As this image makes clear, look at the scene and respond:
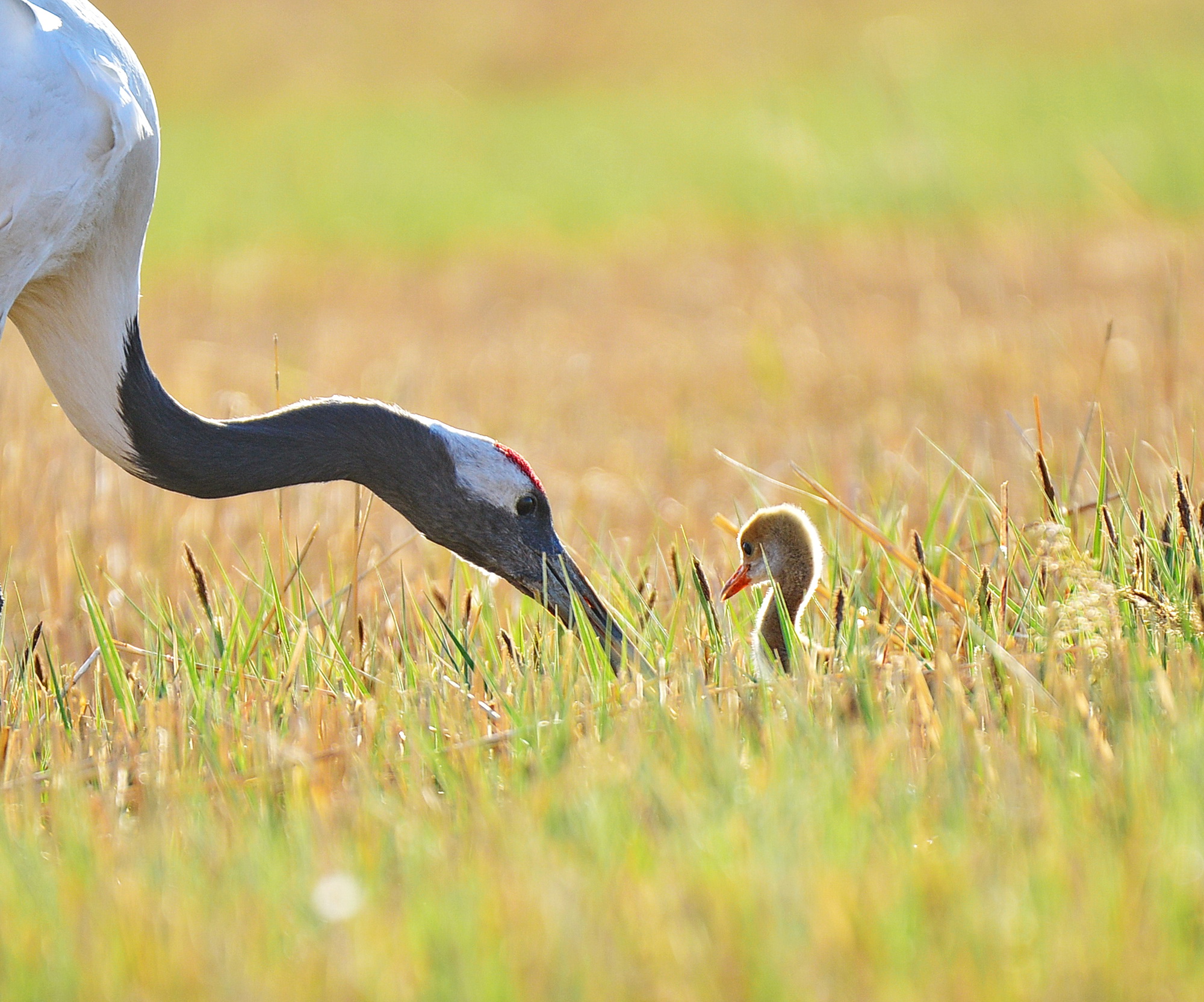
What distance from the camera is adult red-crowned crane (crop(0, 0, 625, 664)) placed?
3.11m

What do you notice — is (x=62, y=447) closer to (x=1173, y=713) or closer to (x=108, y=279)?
(x=108, y=279)

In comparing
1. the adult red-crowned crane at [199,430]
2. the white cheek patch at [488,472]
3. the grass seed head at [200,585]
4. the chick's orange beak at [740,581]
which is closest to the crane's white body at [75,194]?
the adult red-crowned crane at [199,430]

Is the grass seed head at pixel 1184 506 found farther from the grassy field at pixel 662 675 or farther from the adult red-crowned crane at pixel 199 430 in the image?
the adult red-crowned crane at pixel 199 430

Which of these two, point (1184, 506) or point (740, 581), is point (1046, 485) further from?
point (740, 581)

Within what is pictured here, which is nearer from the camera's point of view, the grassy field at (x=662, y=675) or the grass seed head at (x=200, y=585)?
the grassy field at (x=662, y=675)

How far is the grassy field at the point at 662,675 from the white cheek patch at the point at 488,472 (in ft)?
0.81

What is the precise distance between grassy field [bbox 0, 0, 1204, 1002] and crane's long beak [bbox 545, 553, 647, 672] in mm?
78

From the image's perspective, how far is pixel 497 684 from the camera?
2584mm

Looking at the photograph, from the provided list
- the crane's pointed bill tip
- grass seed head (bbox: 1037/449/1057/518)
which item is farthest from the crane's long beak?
grass seed head (bbox: 1037/449/1057/518)

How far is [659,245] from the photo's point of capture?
14.5m

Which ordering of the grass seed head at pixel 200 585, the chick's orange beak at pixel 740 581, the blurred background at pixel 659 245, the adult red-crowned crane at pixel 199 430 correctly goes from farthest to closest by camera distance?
1. the blurred background at pixel 659 245
2. the chick's orange beak at pixel 740 581
3. the adult red-crowned crane at pixel 199 430
4. the grass seed head at pixel 200 585

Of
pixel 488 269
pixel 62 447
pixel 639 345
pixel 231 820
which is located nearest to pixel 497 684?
pixel 231 820

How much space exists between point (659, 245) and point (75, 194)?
11861mm

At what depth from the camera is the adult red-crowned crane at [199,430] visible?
311cm
